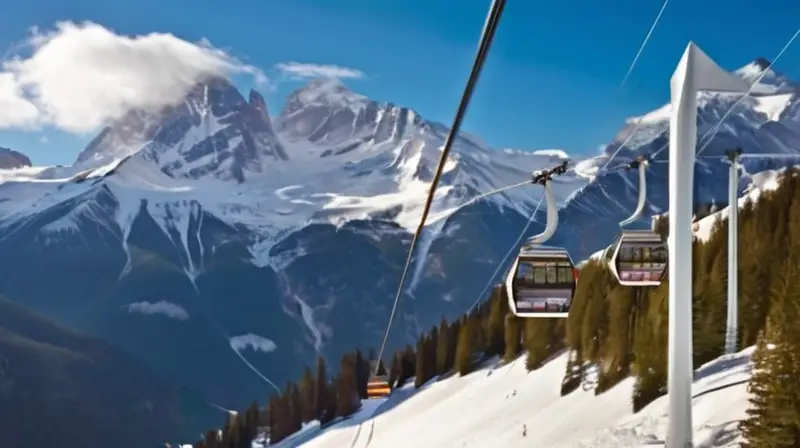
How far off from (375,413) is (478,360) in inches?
437

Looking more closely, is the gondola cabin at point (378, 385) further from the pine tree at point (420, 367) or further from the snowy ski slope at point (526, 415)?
the pine tree at point (420, 367)

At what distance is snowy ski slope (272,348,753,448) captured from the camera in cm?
3822

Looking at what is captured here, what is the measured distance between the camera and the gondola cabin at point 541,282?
18.9 metres

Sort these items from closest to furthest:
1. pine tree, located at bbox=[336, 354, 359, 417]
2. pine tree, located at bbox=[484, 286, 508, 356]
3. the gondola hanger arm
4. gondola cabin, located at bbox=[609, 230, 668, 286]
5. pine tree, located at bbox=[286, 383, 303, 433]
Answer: the gondola hanger arm → gondola cabin, located at bbox=[609, 230, 668, 286] → pine tree, located at bbox=[484, 286, 508, 356] → pine tree, located at bbox=[336, 354, 359, 417] → pine tree, located at bbox=[286, 383, 303, 433]

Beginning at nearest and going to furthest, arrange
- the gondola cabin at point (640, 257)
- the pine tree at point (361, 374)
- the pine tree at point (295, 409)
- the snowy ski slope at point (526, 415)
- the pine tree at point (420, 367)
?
1. the gondola cabin at point (640, 257)
2. the snowy ski slope at point (526, 415)
3. the pine tree at point (420, 367)
4. the pine tree at point (361, 374)
5. the pine tree at point (295, 409)

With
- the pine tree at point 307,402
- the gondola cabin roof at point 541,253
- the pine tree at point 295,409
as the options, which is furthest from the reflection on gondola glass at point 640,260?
the pine tree at point 295,409

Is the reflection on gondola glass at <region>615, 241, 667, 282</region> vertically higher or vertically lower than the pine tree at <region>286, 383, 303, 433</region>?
higher

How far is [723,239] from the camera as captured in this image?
57.2 metres

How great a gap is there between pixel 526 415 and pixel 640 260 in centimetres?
4184

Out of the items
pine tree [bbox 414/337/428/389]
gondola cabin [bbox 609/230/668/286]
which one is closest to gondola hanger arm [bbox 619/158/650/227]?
gondola cabin [bbox 609/230/668/286]

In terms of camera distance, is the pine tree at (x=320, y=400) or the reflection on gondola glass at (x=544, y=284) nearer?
the reflection on gondola glass at (x=544, y=284)

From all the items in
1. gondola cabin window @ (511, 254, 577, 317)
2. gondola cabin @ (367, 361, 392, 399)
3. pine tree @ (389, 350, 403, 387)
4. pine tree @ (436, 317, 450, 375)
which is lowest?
pine tree @ (389, 350, 403, 387)

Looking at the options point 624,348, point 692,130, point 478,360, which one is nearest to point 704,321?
point 624,348

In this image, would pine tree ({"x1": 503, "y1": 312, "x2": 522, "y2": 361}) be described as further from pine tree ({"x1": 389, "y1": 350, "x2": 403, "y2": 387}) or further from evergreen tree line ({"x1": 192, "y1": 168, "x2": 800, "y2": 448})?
pine tree ({"x1": 389, "y1": 350, "x2": 403, "y2": 387})
